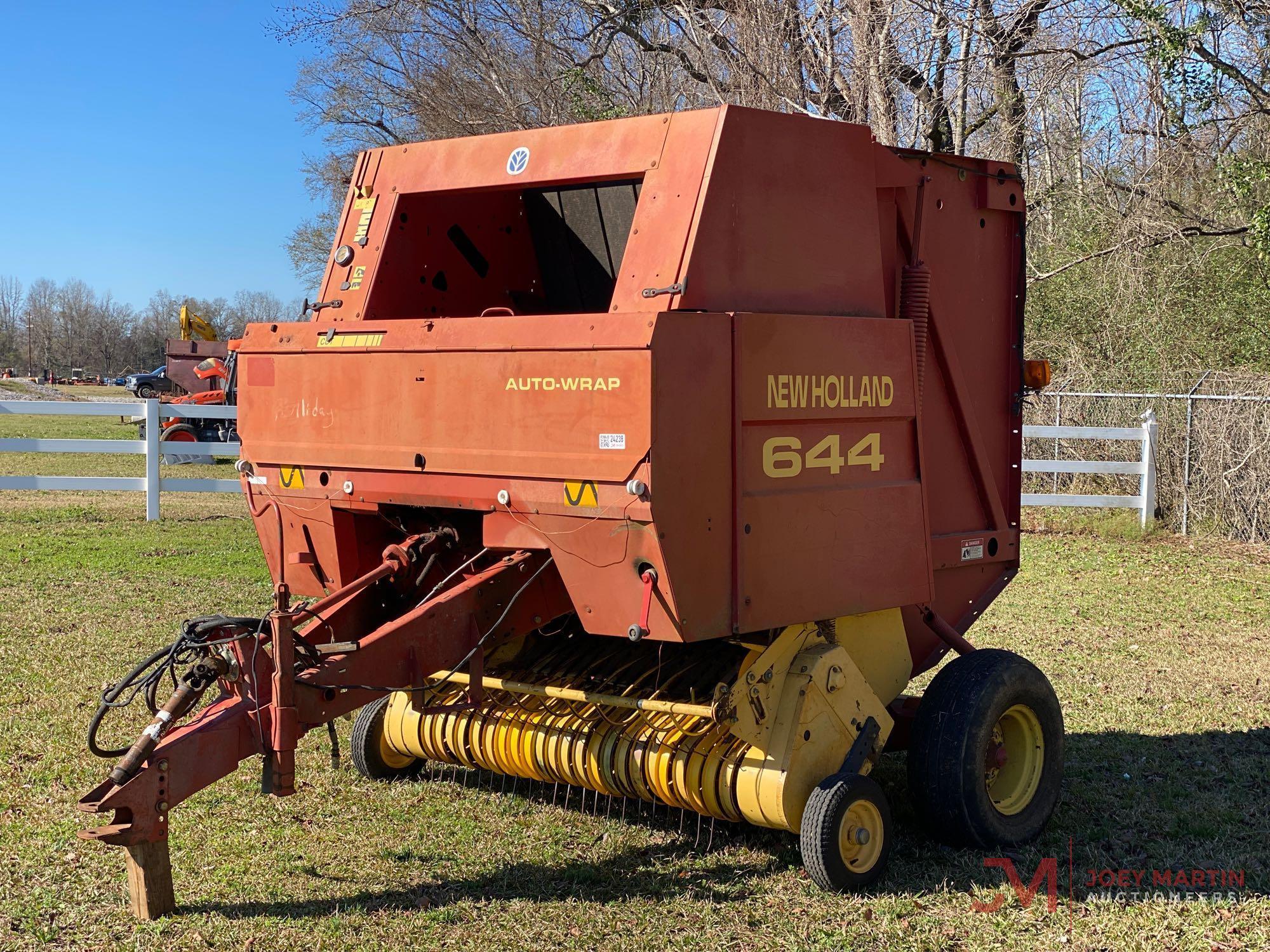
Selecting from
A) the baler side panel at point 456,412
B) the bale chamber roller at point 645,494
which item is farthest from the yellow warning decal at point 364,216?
the baler side panel at point 456,412

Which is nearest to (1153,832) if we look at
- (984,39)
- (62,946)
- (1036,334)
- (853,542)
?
(853,542)

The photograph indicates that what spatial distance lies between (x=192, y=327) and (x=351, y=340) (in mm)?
37002

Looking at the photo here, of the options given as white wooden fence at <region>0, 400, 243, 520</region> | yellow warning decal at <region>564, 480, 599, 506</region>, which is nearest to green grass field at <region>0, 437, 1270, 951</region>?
yellow warning decal at <region>564, 480, 599, 506</region>

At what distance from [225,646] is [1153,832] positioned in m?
3.95

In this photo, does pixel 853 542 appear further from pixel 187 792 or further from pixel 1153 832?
pixel 187 792

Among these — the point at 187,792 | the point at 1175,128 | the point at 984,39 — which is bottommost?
the point at 187,792

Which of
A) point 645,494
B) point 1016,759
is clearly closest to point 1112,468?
point 1016,759

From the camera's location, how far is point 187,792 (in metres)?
4.15

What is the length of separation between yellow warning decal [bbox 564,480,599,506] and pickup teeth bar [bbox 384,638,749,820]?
891 mm

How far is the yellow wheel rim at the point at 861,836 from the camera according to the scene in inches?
186

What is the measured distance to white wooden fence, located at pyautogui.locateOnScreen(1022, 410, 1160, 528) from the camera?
587 inches

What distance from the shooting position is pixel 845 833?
4.74 metres

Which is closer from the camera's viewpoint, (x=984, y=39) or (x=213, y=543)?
(x=213, y=543)

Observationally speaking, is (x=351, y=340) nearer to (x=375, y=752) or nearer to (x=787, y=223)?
(x=787, y=223)
